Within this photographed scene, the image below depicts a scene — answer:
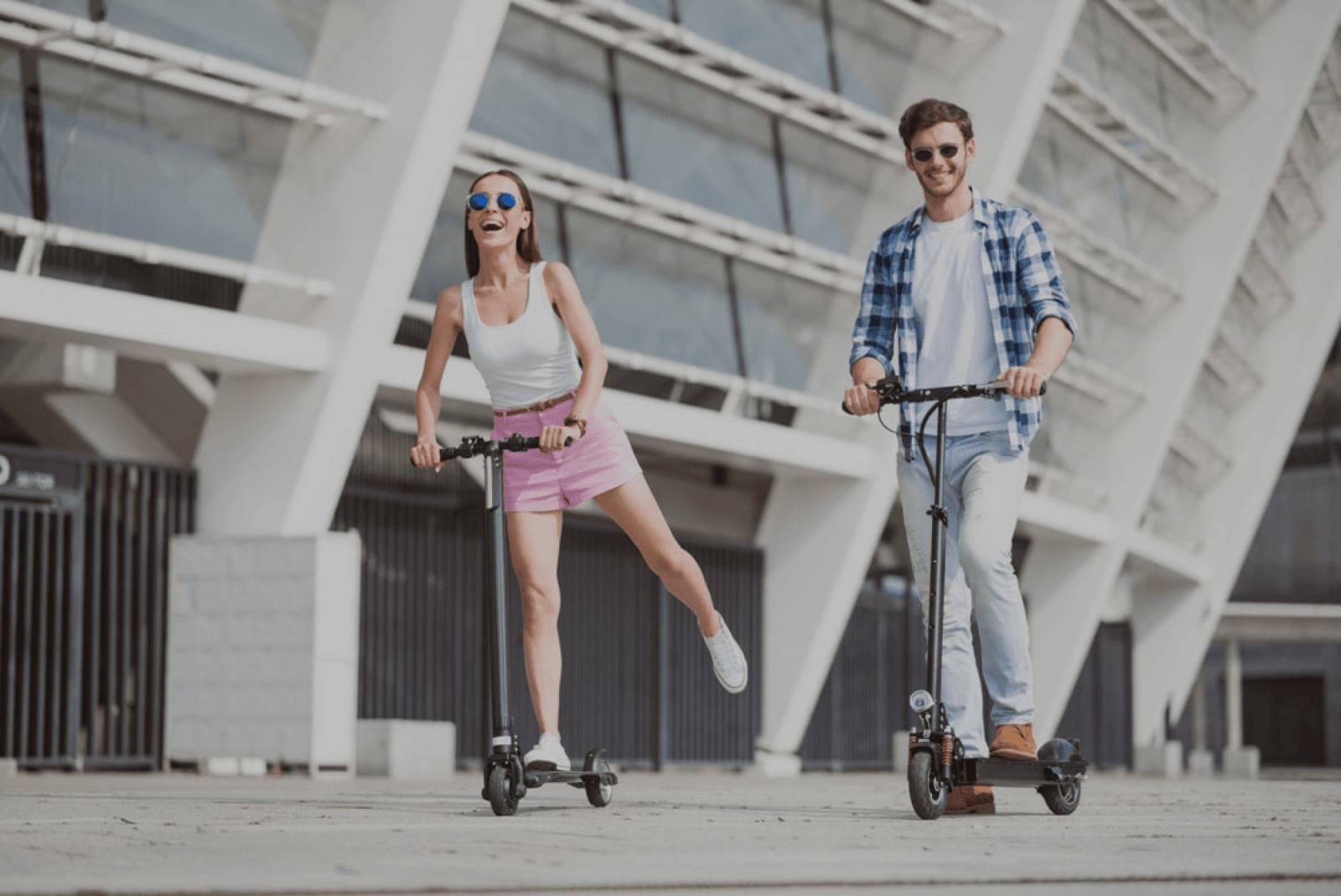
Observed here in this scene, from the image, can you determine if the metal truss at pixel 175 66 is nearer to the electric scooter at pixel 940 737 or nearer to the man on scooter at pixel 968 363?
the man on scooter at pixel 968 363

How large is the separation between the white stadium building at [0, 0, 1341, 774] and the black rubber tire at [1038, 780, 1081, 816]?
8880 millimetres

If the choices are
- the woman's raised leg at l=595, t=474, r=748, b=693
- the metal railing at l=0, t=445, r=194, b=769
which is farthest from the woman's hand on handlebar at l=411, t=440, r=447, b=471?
the metal railing at l=0, t=445, r=194, b=769

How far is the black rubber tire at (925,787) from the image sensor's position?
5.80m

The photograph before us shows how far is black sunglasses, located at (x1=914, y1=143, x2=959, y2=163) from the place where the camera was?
6293 mm

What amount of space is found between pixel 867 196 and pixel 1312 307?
17.7 meters

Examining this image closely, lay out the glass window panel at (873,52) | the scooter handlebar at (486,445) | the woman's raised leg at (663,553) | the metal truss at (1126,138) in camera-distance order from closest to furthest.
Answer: the scooter handlebar at (486,445), the woman's raised leg at (663,553), the glass window panel at (873,52), the metal truss at (1126,138)

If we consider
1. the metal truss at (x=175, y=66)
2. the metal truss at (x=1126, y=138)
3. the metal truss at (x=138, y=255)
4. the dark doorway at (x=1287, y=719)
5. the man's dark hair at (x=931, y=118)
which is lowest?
the dark doorway at (x=1287, y=719)

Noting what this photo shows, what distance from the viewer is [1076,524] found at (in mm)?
28469

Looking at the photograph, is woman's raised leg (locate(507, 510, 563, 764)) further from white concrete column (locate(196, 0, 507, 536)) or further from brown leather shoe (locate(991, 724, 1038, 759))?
white concrete column (locate(196, 0, 507, 536))

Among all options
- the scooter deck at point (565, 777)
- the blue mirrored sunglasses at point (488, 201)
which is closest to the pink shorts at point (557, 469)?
the blue mirrored sunglasses at point (488, 201)

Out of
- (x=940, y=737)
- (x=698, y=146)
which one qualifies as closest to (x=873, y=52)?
(x=698, y=146)

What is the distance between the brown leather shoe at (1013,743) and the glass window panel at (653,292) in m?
12.8

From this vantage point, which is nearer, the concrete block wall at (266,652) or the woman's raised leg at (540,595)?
the woman's raised leg at (540,595)

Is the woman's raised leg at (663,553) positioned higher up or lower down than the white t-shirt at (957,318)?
lower down
